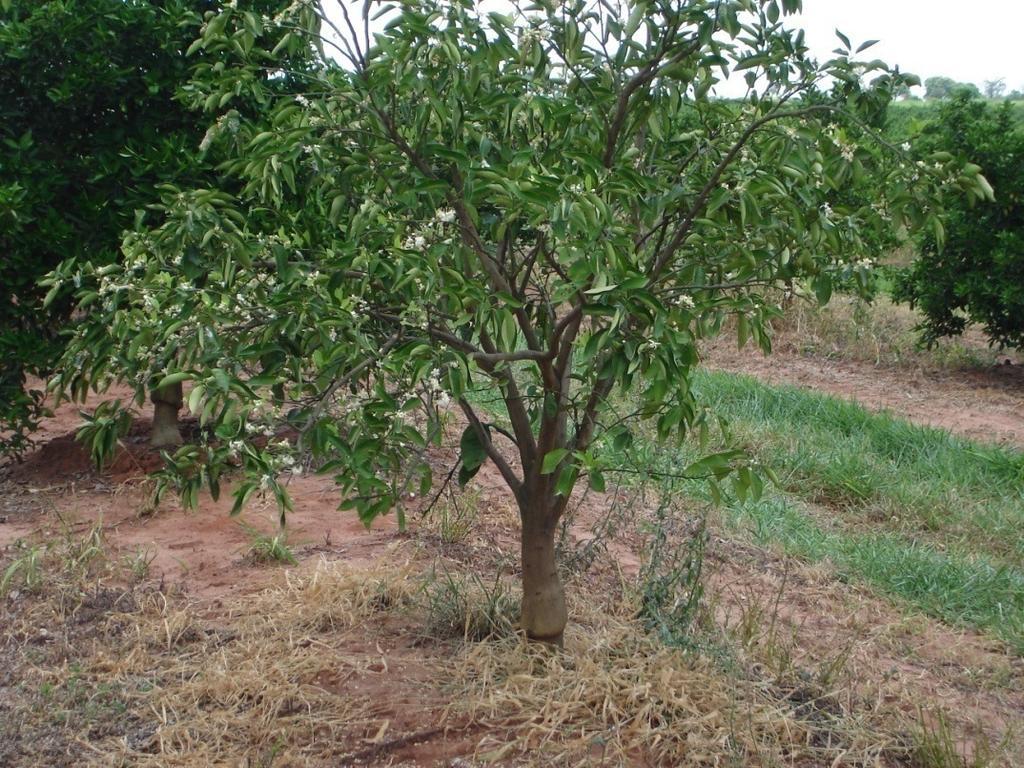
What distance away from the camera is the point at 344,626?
152 inches

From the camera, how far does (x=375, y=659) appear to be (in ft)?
11.8

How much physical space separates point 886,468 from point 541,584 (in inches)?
149

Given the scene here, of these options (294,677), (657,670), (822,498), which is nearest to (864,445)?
(822,498)

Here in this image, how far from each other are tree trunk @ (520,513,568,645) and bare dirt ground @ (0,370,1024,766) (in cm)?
15

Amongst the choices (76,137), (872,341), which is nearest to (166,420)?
(76,137)

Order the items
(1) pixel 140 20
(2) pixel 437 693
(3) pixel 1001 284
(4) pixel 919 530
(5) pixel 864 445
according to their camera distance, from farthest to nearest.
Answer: (3) pixel 1001 284, (5) pixel 864 445, (4) pixel 919 530, (1) pixel 140 20, (2) pixel 437 693

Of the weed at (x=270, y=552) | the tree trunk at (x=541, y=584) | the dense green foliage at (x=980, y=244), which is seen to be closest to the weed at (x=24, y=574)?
the weed at (x=270, y=552)

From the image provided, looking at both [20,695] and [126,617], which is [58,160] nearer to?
[126,617]

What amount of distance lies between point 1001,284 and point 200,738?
26.3 ft

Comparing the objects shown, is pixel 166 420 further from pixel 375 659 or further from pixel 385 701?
pixel 385 701

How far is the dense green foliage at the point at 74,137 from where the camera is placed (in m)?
5.17

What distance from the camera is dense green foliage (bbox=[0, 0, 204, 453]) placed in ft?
17.0

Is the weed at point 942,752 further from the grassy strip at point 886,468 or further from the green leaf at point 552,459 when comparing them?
the grassy strip at point 886,468

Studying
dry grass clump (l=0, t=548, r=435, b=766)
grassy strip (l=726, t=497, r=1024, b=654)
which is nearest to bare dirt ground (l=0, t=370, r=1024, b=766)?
dry grass clump (l=0, t=548, r=435, b=766)
